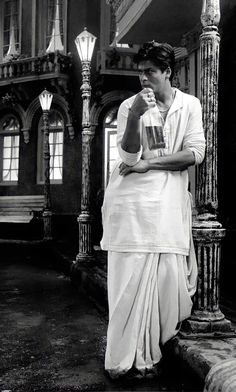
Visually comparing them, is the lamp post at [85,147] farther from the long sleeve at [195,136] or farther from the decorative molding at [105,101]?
the decorative molding at [105,101]

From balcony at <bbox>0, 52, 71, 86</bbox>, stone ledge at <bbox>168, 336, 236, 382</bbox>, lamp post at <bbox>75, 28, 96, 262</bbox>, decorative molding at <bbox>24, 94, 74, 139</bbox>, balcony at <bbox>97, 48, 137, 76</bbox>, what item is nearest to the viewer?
stone ledge at <bbox>168, 336, 236, 382</bbox>

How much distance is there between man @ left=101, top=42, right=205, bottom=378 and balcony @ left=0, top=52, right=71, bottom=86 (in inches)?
604

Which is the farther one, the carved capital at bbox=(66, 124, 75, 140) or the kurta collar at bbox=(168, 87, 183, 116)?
the carved capital at bbox=(66, 124, 75, 140)

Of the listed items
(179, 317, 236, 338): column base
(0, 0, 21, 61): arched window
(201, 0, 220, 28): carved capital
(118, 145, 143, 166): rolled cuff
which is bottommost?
(179, 317, 236, 338): column base

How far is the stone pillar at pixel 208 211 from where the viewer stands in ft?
12.2

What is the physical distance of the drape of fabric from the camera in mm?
3311

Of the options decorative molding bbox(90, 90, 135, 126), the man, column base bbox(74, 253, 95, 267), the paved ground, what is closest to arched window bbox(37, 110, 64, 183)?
decorative molding bbox(90, 90, 135, 126)

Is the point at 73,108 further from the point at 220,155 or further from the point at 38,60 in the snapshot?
the point at 220,155

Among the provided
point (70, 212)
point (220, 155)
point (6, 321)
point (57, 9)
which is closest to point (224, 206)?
point (220, 155)

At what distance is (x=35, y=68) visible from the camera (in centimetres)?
1866

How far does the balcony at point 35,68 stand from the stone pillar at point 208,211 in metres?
14.9

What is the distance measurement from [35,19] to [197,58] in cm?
1377

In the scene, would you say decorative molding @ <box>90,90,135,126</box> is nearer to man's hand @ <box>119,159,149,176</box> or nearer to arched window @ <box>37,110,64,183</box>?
arched window @ <box>37,110,64,183</box>

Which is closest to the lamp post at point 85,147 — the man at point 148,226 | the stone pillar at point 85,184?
the stone pillar at point 85,184
